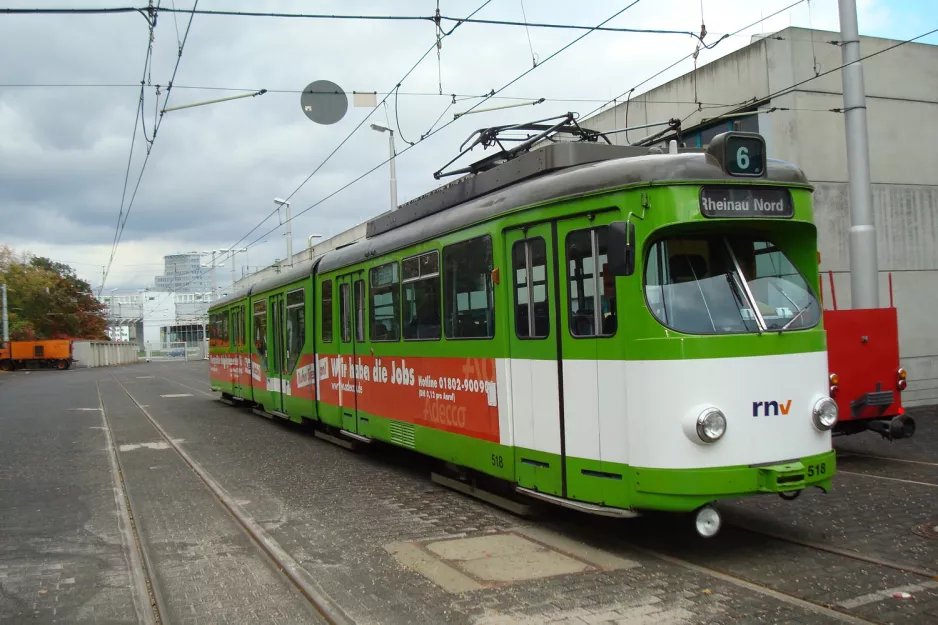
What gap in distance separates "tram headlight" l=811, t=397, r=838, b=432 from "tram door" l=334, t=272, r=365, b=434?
21.5 feet

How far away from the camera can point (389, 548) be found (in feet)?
22.7

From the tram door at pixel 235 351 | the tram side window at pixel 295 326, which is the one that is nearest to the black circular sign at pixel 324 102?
the tram side window at pixel 295 326

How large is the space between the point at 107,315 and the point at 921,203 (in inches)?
3760

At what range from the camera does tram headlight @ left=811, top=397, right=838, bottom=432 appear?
20.6ft

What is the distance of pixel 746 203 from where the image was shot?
21.1ft

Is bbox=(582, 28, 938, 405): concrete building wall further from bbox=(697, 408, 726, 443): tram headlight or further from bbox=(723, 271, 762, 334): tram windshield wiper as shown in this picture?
bbox=(697, 408, 726, 443): tram headlight

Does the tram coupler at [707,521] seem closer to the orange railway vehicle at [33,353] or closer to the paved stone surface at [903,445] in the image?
the paved stone surface at [903,445]

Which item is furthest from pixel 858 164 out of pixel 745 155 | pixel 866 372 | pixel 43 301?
pixel 43 301

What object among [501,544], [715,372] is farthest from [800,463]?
[501,544]

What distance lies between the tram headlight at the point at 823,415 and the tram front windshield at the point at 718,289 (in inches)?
24.6

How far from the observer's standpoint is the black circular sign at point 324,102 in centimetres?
1438

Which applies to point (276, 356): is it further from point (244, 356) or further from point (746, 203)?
point (746, 203)

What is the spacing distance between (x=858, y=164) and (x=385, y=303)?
6.85 meters

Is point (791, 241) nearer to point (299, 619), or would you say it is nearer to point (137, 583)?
point (299, 619)
